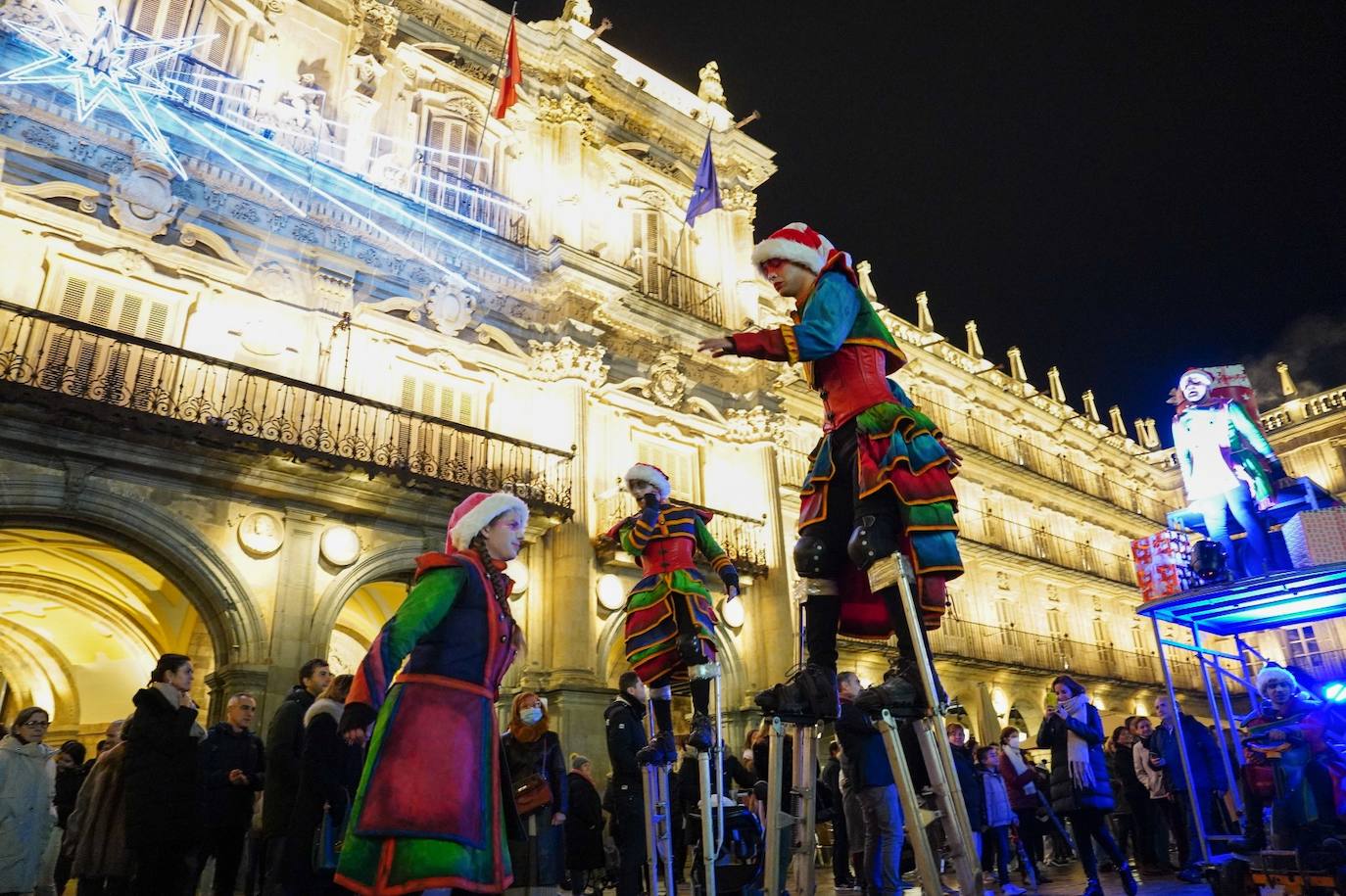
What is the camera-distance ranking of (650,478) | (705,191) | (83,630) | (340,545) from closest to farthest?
(650,478), (340,545), (83,630), (705,191)

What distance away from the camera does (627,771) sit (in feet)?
23.0

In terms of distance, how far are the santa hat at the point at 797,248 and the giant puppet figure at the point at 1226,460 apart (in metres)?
7.07

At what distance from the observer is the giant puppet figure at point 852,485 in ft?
10.4

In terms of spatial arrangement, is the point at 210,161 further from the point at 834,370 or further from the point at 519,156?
the point at 834,370

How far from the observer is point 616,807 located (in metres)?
7.25

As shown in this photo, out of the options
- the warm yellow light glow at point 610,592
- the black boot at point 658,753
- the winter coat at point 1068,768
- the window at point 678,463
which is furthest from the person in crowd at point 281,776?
the window at point 678,463

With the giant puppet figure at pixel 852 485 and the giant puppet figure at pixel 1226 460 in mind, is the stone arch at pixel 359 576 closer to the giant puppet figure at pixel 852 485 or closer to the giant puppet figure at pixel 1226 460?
the giant puppet figure at pixel 852 485

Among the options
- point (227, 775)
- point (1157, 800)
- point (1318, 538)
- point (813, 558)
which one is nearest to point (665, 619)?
point (813, 558)

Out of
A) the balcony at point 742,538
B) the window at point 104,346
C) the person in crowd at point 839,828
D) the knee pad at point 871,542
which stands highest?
the window at point 104,346

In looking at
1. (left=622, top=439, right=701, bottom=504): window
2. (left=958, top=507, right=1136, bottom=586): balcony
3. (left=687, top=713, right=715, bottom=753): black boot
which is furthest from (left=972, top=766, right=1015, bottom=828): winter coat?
(left=958, top=507, right=1136, bottom=586): balcony

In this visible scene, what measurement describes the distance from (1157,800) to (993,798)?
2.17 m

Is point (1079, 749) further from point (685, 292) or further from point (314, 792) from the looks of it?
point (685, 292)

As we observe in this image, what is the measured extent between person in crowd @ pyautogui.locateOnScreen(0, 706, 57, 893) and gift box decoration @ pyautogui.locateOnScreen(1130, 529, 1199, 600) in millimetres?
9324

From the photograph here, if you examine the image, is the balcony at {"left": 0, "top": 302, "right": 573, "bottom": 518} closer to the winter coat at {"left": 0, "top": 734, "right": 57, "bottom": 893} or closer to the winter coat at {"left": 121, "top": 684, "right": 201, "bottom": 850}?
the winter coat at {"left": 0, "top": 734, "right": 57, "bottom": 893}
